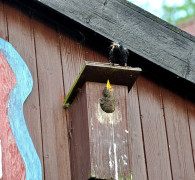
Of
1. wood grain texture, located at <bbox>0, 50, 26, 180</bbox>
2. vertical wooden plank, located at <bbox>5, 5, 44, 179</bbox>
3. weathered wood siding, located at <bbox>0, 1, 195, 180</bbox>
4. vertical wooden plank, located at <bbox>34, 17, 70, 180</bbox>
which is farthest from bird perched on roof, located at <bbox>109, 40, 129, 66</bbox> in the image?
wood grain texture, located at <bbox>0, 50, 26, 180</bbox>

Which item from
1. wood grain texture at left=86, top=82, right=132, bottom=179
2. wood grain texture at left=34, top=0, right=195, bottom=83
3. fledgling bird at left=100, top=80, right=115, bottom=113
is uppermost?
wood grain texture at left=34, top=0, right=195, bottom=83

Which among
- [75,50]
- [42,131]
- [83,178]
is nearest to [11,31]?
[75,50]

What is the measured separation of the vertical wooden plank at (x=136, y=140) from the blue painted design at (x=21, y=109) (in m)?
0.50

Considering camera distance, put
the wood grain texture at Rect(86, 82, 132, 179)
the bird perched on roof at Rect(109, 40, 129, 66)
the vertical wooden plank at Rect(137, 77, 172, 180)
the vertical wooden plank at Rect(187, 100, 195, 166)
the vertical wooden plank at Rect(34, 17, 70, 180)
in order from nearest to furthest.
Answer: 1. the wood grain texture at Rect(86, 82, 132, 179)
2. the vertical wooden plank at Rect(34, 17, 70, 180)
3. the bird perched on roof at Rect(109, 40, 129, 66)
4. the vertical wooden plank at Rect(137, 77, 172, 180)
5. the vertical wooden plank at Rect(187, 100, 195, 166)

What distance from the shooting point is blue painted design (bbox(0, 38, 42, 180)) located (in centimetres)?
265

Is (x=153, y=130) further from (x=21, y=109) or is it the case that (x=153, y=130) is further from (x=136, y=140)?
Result: (x=21, y=109)

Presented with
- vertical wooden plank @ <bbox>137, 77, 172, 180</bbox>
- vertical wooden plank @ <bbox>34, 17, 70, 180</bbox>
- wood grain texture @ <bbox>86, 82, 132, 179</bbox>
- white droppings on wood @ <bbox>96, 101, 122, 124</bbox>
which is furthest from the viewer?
vertical wooden plank @ <bbox>137, 77, 172, 180</bbox>

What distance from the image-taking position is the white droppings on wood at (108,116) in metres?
2.59

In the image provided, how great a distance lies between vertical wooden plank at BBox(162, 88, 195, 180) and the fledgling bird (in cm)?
54

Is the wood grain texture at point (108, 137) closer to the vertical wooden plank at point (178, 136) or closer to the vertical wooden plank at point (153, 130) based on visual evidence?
the vertical wooden plank at point (153, 130)

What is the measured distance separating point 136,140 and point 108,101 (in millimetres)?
417

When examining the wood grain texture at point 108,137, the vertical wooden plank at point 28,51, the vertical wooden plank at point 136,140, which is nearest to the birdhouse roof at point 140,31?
the vertical wooden plank at point 28,51

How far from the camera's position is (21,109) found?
2.75 metres

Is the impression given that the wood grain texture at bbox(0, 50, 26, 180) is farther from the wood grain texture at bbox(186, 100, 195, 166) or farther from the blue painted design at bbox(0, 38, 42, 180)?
the wood grain texture at bbox(186, 100, 195, 166)
